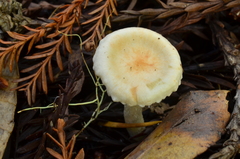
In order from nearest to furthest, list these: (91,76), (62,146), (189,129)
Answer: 1. (62,146)
2. (189,129)
3. (91,76)

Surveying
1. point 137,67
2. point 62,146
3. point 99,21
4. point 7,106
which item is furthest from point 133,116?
point 7,106

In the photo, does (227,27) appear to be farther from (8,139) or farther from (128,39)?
(8,139)

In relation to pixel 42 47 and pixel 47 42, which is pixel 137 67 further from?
pixel 47 42

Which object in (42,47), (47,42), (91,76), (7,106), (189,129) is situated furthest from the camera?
(47,42)

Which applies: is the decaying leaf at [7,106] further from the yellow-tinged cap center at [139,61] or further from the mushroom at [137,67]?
the yellow-tinged cap center at [139,61]

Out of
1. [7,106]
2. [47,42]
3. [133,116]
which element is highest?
[47,42]

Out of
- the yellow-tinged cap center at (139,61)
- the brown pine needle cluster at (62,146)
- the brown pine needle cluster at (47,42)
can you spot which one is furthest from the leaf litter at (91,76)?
the yellow-tinged cap center at (139,61)
